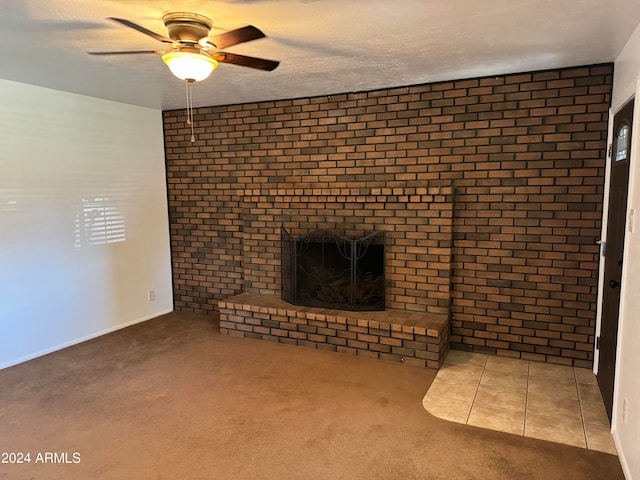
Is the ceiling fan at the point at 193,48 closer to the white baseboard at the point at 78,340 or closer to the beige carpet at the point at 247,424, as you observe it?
the beige carpet at the point at 247,424

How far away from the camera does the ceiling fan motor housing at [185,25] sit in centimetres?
206

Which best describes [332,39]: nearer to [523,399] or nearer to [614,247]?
[614,247]

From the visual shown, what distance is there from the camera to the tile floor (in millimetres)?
2463

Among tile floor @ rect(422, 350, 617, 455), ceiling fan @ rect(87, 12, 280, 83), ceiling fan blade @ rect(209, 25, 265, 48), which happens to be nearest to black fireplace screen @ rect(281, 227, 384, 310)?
tile floor @ rect(422, 350, 617, 455)

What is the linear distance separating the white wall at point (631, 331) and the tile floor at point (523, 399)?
0.21m

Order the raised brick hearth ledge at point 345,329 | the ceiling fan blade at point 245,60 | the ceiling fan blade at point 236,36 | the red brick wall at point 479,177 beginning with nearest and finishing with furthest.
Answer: the ceiling fan blade at point 236,36
the ceiling fan blade at point 245,60
the red brick wall at point 479,177
the raised brick hearth ledge at point 345,329

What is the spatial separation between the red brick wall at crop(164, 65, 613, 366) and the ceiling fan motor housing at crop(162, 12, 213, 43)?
1968mm

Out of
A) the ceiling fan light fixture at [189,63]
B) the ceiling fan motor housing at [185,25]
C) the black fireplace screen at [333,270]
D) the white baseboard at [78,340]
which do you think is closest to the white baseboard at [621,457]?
the black fireplace screen at [333,270]

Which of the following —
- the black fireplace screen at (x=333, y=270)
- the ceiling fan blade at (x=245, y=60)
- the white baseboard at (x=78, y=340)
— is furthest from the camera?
the black fireplace screen at (x=333, y=270)

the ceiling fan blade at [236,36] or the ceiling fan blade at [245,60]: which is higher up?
the ceiling fan blade at [236,36]

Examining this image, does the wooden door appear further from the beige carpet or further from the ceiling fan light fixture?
the ceiling fan light fixture

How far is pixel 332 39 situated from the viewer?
249 cm

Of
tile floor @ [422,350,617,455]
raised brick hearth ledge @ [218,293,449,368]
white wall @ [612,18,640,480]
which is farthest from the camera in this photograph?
raised brick hearth ledge @ [218,293,449,368]

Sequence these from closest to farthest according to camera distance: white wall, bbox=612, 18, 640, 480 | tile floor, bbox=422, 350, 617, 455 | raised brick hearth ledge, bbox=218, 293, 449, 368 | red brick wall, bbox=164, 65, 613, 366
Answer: white wall, bbox=612, 18, 640, 480 → tile floor, bbox=422, 350, 617, 455 → red brick wall, bbox=164, 65, 613, 366 → raised brick hearth ledge, bbox=218, 293, 449, 368
